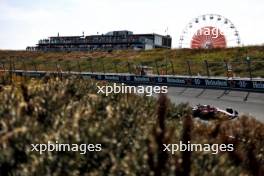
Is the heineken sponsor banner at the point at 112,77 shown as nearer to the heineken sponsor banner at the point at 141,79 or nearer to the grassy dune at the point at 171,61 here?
the grassy dune at the point at 171,61

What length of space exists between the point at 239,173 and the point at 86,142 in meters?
2.59

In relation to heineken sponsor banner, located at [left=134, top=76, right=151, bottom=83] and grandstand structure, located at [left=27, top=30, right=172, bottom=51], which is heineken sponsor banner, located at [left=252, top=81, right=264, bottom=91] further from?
grandstand structure, located at [left=27, top=30, right=172, bottom=51]

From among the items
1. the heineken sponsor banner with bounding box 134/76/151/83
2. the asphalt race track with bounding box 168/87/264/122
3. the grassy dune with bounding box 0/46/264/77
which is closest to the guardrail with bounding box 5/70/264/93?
the heineken sponsor banner with bounding box 134/76/151/83

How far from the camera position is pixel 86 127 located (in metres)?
7.84

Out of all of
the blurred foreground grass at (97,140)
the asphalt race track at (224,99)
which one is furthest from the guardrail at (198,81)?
the blurred foreground grass at (97,140)

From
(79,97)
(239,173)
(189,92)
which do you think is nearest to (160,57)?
(189,92)

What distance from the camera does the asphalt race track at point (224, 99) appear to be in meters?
28.9

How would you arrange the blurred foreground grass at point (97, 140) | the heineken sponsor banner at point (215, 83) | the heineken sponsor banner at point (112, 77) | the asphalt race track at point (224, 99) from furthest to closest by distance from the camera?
the heineken sponsor banner at point (112, 77) → the heineken sponsor banner at point (215, 83) → the asphalt race track at point (224, 99) → the blurred foreground grass at point (97, 140)

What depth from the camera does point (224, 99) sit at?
32.0m

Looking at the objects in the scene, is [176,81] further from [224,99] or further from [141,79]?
[224,99]

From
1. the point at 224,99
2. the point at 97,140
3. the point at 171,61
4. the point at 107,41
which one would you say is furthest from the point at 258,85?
the point at 107,41

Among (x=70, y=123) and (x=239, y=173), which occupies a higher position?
(x=70, y=123)

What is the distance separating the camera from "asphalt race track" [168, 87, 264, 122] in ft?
94.9

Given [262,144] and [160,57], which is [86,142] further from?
[160,57]
